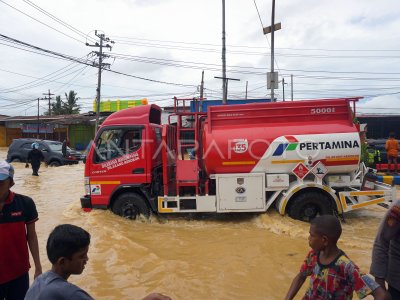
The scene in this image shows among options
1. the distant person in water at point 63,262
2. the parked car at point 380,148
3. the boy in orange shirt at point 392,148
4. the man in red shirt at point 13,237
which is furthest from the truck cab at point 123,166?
the parked car at point 380,148

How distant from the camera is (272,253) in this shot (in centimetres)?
607

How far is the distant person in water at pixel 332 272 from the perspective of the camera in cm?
231

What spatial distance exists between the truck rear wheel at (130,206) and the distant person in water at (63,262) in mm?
5710

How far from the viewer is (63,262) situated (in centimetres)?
192

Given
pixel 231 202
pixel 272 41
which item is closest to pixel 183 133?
pixel 231 202

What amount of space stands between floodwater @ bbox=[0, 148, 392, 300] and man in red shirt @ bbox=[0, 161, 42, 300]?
1936 millimetres

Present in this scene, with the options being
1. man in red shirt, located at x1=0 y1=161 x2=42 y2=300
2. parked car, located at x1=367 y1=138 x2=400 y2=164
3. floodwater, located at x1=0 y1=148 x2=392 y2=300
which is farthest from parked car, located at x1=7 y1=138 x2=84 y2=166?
man in red shirt, located at x1=0 y1=161 x2=42 y2=300

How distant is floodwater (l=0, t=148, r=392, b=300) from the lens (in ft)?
16.0

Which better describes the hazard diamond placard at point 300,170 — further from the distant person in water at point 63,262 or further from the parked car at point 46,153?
the parked car at point 46,153

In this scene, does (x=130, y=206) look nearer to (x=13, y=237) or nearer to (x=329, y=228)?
(x=13, y=237)

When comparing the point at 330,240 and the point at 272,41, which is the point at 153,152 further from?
the point at 272,41

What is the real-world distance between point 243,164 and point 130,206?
8.36ft

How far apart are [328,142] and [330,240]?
510cm

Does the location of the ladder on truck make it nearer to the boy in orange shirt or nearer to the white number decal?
the white number decal
